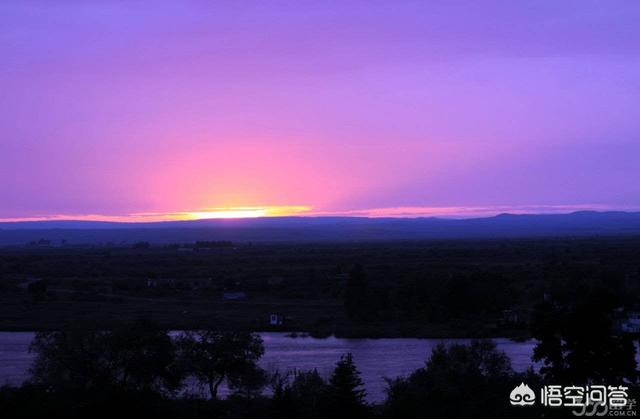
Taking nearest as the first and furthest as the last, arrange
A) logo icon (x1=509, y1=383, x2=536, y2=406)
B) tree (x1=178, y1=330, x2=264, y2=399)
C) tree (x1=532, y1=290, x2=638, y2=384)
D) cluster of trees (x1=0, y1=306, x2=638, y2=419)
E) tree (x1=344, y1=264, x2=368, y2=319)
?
1. tree (x1=532, y1=290, x2=638, y2=384)
2. cluster of trees (x1=0, y1=306, x2=638, y2=419)
3. logo icon (x1=509, y1=383, x2=536, y2=406)
4. tree (x1=178, y1=330, x2=264, y2=399)
5. tree (x1=344, y1=264, x2=368, y2=319)

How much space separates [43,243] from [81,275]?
95935 millimetres

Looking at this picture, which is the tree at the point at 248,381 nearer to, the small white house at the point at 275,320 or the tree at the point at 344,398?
the tree at the point at 344,398

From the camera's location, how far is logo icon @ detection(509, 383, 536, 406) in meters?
13.3

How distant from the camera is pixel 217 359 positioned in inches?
717

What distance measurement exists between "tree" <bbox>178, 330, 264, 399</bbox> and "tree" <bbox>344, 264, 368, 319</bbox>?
14.2 meters

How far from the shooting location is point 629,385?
43.9 feet

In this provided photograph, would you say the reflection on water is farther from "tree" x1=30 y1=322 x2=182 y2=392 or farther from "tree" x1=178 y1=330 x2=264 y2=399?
"tree" x1=30 y1=322 x2=182 y2=392

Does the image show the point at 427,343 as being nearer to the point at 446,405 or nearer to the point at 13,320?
the point at 446,405

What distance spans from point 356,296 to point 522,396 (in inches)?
784

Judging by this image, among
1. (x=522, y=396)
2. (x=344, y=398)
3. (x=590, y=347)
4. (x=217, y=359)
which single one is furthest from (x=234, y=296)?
(x=590, y=347)

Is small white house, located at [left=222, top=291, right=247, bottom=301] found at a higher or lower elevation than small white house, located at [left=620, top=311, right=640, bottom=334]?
lower

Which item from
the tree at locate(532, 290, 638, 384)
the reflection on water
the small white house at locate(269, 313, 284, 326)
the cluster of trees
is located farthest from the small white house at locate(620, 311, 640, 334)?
the tree at locate(532, 290, 638, 384)

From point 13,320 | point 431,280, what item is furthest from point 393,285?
point 13,320

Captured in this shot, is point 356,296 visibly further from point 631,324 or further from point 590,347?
point 590,347
